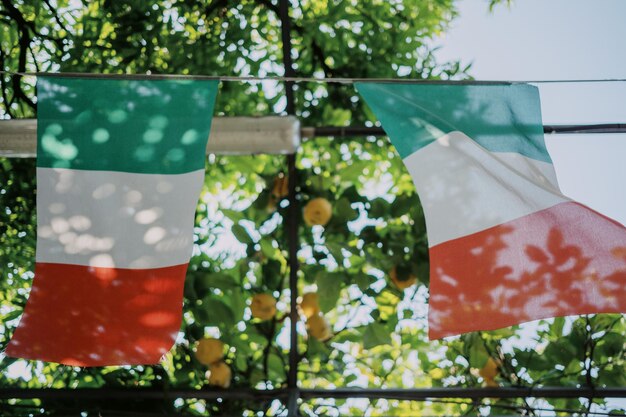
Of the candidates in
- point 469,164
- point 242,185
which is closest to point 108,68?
point 242,185

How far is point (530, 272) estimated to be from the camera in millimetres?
1989

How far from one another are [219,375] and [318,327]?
43 centimetres

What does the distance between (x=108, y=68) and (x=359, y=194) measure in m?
1.20

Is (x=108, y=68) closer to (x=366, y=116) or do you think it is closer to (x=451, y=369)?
(x=366, y=116)

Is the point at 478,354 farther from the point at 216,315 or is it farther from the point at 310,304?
the point at 216,315

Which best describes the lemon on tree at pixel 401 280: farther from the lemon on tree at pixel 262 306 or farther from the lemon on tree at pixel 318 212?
the lemon on tree at pixel 262 306

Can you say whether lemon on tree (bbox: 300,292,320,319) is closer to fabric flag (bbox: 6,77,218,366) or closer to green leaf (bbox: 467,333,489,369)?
green leaf (bbox: 467,333,489,369)

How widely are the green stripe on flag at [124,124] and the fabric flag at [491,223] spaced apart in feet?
1.56

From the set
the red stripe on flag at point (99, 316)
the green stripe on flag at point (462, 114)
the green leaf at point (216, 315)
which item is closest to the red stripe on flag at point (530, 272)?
the green stripe on flag at point (462, 114)

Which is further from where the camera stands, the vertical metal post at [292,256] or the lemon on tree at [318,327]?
the lemon on tree at [318,327]

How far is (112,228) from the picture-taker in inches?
78.0

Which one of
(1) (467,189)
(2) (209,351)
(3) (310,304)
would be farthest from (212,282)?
(1) (467,189)

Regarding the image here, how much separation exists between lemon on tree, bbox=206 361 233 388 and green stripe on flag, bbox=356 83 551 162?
140 centimetres

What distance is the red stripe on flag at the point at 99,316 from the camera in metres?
1.90
